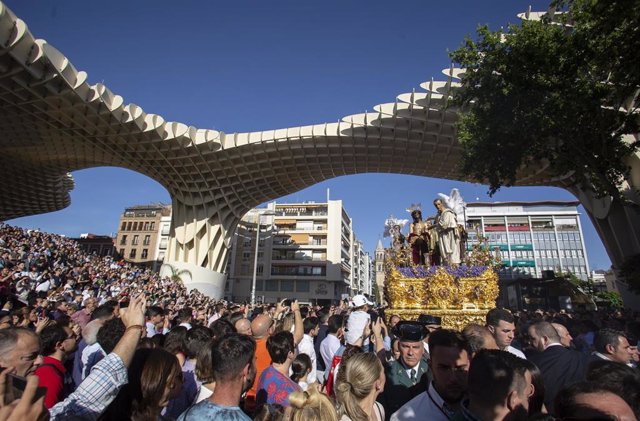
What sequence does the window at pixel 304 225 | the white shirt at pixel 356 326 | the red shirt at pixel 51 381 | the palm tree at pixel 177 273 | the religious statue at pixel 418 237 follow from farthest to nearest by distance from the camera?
the window at pixel 304 225, the palm tree at pixel 177 273, the religious statue at pixel 418 237, the white shirt at pixel 356 326, the red shirt at pixel 51 381

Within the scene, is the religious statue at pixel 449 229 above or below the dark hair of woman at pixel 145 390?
above

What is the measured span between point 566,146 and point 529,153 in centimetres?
111

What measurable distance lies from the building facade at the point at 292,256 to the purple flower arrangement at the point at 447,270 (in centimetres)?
4216

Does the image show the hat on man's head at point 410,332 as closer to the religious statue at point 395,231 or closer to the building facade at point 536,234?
the religious statue at point 395,231

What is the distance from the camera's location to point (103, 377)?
2.22m

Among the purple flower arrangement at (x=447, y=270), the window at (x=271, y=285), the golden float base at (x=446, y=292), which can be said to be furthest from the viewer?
the window at (x=271, y=285)

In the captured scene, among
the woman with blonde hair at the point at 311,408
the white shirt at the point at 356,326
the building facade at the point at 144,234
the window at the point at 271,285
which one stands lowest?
the woman with blonde hair at the point at 311,408

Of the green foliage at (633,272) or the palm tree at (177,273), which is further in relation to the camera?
the palm tree at (177,273)

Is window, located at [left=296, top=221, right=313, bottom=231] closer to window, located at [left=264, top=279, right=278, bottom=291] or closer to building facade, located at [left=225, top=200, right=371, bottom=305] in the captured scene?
building facade, located at [left=225, top=200, right=371, bottom=305]

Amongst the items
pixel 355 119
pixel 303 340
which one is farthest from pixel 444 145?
pixel 303 340

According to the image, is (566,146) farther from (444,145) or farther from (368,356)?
(444,145)

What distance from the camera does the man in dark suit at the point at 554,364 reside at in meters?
3.35

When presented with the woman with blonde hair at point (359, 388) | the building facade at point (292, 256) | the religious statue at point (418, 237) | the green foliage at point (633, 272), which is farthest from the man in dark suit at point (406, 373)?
the building facade at point (292, 256)

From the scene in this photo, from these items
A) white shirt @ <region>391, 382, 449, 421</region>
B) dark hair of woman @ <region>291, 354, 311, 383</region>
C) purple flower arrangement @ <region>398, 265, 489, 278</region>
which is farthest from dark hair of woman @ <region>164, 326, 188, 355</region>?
purple flower arrangement @ <region>398, 265, 489, 278</region>
